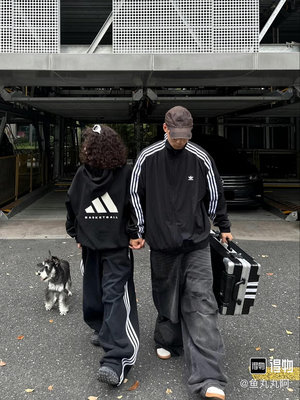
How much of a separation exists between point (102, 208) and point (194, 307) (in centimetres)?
96

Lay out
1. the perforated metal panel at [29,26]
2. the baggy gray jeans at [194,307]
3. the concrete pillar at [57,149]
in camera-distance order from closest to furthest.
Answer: the baggy gray jeans at [194,307] < the perforated metal panel at [29,26] < the concrete pillar at [57,149]

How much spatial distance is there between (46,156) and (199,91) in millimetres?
6732

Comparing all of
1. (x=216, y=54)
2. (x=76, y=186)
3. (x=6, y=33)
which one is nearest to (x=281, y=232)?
(x=216, y=54)

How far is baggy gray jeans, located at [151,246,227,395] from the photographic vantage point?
273 cm

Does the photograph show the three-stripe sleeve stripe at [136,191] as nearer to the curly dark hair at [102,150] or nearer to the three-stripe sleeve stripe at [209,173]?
the curly dark hair at [102,150]

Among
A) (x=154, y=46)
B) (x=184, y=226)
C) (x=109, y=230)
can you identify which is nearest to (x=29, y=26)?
(x=154, y=46)

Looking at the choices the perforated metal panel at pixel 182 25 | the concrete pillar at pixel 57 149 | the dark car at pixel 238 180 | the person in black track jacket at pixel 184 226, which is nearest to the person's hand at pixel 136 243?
the person in black track jacket at pixel 184 226

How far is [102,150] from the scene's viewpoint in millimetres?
2850

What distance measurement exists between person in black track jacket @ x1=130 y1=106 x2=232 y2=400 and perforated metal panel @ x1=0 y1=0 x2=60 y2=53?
207 inches

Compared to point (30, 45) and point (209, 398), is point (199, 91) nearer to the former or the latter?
point (30, 45)

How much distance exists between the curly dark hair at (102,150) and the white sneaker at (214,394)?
1634 millimetres

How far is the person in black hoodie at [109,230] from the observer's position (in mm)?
2871

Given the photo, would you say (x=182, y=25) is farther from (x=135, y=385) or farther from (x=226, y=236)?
(x=135, y=385)

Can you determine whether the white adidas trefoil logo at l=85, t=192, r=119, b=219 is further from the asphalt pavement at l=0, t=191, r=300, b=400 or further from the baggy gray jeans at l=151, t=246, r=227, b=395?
the asphalt pavement at l=0, t=191, r=300, b=400
